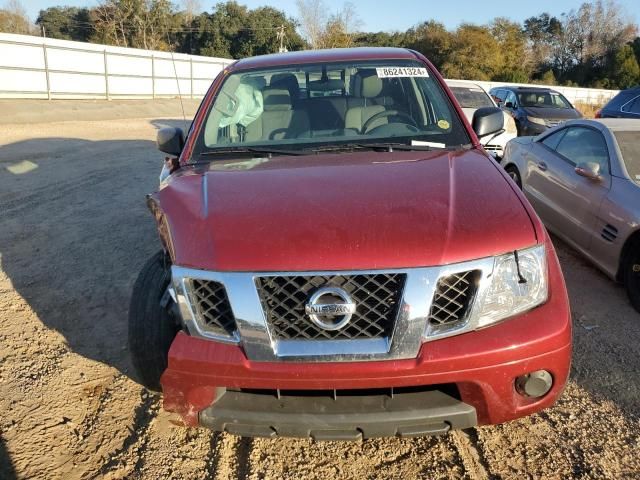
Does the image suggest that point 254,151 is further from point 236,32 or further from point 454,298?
point 236,32

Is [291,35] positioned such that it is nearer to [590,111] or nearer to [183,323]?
[590,111]

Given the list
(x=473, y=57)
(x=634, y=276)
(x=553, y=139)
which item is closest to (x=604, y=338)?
(x=634, y=276)

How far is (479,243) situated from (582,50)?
6344 cm

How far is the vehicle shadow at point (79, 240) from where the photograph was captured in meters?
3.85

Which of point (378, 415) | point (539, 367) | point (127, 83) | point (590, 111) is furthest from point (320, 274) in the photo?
point (590, 111)

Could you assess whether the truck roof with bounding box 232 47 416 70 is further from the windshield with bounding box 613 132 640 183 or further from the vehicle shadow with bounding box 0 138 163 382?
the windshield with bounding box 613 132 640 183

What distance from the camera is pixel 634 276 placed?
Result: 418cm

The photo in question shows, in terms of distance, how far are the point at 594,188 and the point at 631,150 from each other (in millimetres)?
518

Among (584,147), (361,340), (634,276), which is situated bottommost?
(634,276)

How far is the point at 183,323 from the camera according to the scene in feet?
7.19

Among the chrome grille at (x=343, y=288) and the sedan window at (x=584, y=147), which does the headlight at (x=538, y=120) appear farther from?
the chrome grille at (x=343, y=288)

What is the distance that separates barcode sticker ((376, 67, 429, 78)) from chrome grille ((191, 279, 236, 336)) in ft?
7.13

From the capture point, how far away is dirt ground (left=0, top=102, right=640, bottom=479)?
8.05ft

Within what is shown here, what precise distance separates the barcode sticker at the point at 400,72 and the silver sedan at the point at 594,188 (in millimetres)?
2006
